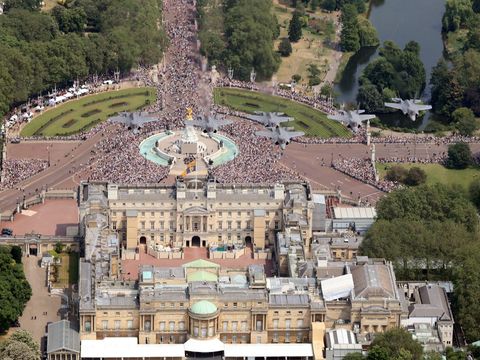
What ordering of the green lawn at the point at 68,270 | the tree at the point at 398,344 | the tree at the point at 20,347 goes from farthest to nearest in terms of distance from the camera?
the green lawn at the point at 68,270 < the tree at the point at 398,344 < the tree at the point at 20,347

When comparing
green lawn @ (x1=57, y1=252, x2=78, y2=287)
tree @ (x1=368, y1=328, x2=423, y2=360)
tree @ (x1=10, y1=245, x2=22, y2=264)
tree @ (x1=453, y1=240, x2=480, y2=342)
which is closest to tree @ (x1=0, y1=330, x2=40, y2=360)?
green lawn @ (x1=57, y1=252, x2=78, y2=287)

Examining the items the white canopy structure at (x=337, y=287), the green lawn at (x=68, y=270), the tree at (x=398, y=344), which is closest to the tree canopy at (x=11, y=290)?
the green lawn at (x=68, y=270)

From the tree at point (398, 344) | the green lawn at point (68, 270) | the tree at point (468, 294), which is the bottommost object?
the tree at point (398, 344)

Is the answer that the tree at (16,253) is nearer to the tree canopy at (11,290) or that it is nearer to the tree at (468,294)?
the tree canopy at (11,290)

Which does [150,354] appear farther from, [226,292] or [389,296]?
[389,296]

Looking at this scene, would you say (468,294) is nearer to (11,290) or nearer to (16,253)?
(11,290)

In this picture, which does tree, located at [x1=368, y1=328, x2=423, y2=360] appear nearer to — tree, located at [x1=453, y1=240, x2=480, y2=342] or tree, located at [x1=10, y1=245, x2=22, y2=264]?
tree, located at [x1=453, y1=240, x2=480, y2=342]
